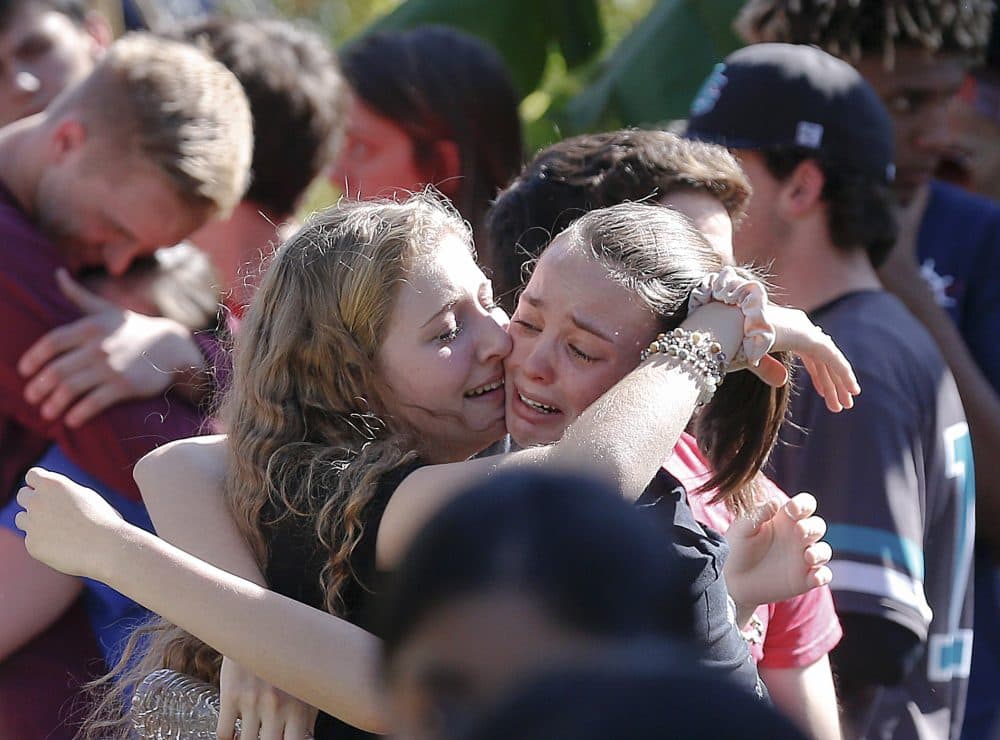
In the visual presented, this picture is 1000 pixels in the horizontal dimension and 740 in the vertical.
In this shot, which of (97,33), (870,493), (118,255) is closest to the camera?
(870,493)

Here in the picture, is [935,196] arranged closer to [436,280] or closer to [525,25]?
[436,280]

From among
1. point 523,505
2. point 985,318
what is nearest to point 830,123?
point 985,318

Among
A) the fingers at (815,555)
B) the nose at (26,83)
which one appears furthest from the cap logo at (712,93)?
the nose at (26,83)

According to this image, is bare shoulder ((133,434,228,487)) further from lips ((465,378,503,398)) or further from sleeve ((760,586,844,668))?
sleeve ((760,586,844,668))

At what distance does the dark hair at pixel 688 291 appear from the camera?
1851 millimetres

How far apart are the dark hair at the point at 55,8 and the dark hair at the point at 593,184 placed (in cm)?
215

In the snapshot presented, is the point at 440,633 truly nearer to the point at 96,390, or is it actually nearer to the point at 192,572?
the point at 192,572

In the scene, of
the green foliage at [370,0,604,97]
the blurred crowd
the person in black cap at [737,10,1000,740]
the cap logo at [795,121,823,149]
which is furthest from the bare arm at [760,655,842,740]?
the green foliage at [370,0,604,97]

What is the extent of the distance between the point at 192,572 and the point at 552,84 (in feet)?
14.9

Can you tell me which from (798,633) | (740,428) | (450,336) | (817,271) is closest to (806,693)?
(798,633)

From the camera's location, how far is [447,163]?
3.61 meters

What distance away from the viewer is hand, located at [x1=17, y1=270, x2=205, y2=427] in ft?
8.53

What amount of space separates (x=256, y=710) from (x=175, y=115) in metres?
1.56

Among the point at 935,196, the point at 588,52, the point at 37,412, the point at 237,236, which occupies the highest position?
the point at 37,412
